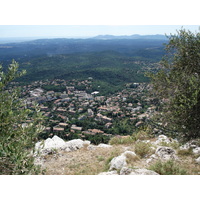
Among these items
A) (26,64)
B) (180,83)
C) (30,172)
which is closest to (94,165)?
(30,172)

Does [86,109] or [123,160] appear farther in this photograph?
[86,109]

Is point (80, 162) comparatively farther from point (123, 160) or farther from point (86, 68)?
point (86, 68)

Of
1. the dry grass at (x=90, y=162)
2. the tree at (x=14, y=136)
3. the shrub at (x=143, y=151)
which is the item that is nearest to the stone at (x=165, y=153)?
the dry grass at (x=90, y=162)

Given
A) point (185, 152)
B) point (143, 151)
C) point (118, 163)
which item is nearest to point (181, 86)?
point (185, 152)

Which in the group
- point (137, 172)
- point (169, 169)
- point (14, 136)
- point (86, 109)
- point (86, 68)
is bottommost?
point (86, 109)

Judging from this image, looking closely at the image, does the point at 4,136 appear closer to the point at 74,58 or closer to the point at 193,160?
the point at 193,160

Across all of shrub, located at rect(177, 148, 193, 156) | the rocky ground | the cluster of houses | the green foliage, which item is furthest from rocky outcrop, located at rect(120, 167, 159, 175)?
the cluster of houses

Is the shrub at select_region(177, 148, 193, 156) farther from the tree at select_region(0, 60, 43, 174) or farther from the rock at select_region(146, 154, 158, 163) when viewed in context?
the tree at select_region(0, 60, 43, 174)
